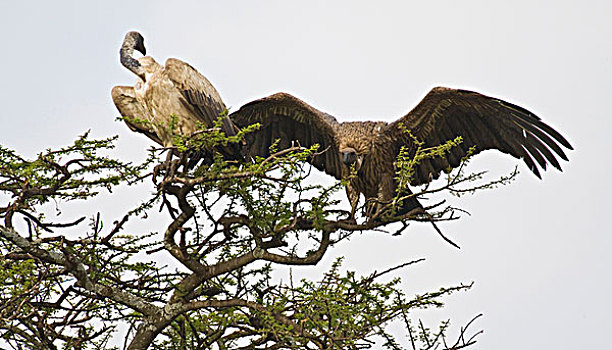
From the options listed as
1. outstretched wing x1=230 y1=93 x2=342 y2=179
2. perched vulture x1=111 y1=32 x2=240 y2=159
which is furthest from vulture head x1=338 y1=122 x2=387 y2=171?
perched vulture x1=111 y1=32 x2=240 y2=159

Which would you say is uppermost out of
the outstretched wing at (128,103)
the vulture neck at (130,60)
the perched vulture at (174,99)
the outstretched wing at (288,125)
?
the outstretched wing at (288,125)

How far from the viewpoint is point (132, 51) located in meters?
6.13

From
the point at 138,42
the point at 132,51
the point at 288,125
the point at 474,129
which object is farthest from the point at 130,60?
the point at 474,129

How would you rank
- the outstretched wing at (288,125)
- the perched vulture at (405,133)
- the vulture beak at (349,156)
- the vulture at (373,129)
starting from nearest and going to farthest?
the vulture at (373,129) < the perched vulture at (405,133) < the vulture beak at (349,156) < the outstretched wing at (288,125)

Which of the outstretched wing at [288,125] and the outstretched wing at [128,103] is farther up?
the outstretched wing at [288,125]

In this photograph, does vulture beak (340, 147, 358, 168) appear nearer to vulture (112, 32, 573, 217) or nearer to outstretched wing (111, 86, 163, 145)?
vulture (112, 32, 573, 217)

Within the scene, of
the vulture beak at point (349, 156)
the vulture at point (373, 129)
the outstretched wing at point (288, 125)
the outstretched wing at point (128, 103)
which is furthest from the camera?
the outstretched wing at point (288, 125)

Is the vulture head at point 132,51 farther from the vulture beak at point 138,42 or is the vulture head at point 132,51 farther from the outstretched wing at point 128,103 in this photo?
the outstretched wing at point 128,103

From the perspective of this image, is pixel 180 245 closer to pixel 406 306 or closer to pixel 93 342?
pixel 93 342

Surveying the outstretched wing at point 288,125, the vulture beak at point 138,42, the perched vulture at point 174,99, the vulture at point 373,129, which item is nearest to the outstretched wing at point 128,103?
the vulture at point 373,129

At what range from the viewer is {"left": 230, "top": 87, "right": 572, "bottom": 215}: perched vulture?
6520 mm

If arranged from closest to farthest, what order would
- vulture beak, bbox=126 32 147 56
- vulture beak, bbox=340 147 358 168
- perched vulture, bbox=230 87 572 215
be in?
vulture beak, bbox=126 32 147 56 < perched vulture, bbox=230 87 572 215 < vulture beak, bbox=340 147 358 168

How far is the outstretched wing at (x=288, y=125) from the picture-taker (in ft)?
23.1

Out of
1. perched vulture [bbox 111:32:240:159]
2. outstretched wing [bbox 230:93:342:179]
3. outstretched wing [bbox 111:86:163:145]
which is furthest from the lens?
outstretched wing [bbox 230:93:342:179]
